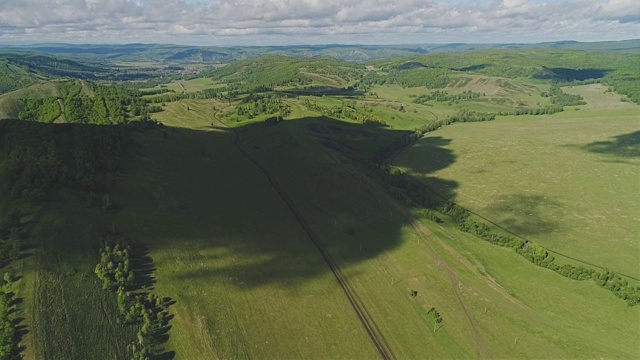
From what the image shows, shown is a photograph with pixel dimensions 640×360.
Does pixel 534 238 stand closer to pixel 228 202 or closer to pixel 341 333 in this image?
pixel 341 333

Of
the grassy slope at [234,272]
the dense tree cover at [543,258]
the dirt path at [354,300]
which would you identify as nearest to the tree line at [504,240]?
the dense tree cover at [543,258]

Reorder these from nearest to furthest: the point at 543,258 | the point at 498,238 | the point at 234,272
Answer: the point at 234,272 < the point at 543,258 < the point at 498,238

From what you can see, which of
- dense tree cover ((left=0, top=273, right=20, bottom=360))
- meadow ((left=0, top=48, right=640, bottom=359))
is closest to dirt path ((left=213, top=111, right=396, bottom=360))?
meadow ((left=0, top=48, right=640, bottom=359))

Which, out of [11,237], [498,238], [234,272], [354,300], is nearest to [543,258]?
[498,238]

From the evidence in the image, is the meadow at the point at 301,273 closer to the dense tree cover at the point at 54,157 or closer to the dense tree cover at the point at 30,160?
the dense tree cover at the point at 54,157

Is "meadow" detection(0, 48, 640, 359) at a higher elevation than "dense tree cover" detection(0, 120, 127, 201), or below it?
below

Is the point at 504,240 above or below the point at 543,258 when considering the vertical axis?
below

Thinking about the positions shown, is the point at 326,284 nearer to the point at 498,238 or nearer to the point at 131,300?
the point at 131,300

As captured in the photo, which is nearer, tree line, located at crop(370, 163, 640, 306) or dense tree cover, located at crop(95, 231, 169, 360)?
dense tree cover, located at crop(95, 231, 169, 360)

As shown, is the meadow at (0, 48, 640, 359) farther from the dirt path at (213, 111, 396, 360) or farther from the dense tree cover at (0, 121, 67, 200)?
the dense tree cover at (0, 121, 67, 200)
